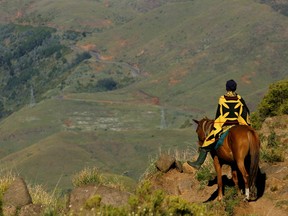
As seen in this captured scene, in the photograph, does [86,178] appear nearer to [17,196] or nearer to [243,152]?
[17,196]

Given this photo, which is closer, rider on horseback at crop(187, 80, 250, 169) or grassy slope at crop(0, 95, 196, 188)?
rider on horseback at crop(187, 80, 250, 169)

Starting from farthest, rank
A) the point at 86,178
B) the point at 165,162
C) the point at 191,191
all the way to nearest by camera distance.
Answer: the point at 165,162
the point at 191,191
the point at 86,178

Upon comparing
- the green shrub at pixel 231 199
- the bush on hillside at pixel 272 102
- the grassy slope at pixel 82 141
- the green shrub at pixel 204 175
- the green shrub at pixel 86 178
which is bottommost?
the grassy slope at pixel 82 141

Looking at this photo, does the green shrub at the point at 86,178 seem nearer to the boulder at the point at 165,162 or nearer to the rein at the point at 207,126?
the boulder at the point at 165,162

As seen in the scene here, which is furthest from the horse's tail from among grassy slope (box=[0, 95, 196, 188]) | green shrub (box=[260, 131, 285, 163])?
grassy slope (box=[0, 95, 196, 188])

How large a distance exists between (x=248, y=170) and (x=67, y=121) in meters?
179

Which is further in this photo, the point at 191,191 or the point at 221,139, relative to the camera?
the point at 191,191

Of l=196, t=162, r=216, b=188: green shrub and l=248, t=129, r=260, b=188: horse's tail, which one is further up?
l=248, t=129, r=260, b=188: horse's tail

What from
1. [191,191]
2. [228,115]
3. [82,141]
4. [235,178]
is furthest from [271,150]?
[82,141]

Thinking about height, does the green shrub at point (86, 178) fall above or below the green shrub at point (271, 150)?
above

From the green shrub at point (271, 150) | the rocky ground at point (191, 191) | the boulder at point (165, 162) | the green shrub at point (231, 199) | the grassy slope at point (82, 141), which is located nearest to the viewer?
the rocky ground at point (191, 191)

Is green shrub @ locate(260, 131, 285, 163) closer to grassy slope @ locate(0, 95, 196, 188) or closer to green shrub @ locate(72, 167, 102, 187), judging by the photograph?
green shrub @ locate(72, 167, 102, 187)

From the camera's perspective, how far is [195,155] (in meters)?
20.3

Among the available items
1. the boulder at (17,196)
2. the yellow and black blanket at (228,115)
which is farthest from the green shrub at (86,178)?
the yellow and black blanket at (228,115)
